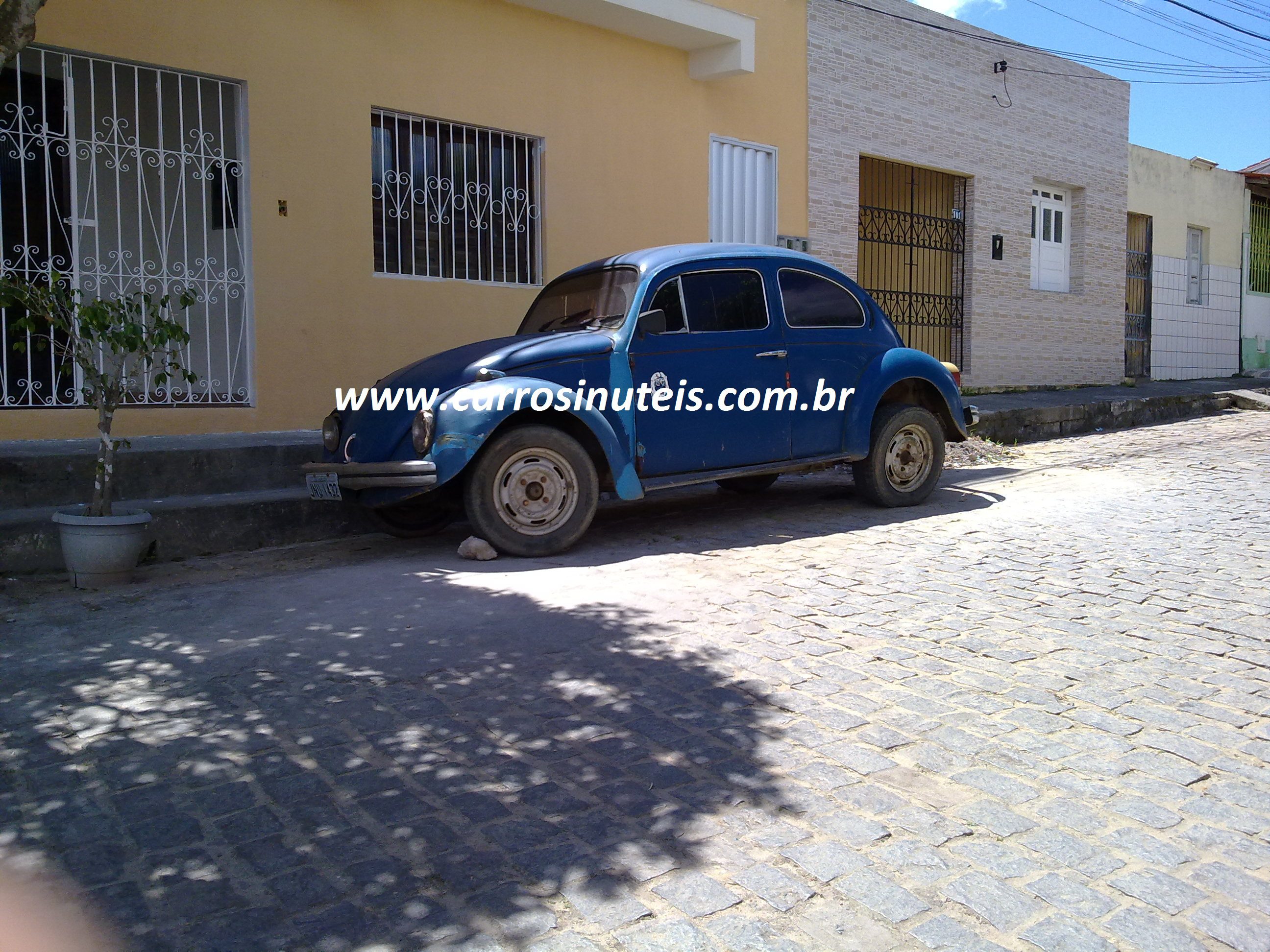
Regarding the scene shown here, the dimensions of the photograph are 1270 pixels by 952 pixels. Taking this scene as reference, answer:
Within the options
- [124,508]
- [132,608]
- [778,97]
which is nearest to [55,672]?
[132,608]

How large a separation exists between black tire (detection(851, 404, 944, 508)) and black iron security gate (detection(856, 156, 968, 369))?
6889 millimetres

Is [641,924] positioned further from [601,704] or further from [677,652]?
[677,652]

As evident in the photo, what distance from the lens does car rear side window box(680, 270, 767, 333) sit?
7.01m

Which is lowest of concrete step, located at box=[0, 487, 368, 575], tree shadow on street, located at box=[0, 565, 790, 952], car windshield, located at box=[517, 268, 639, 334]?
tree shadow on street, located at box=[0, 565, 790, 952]

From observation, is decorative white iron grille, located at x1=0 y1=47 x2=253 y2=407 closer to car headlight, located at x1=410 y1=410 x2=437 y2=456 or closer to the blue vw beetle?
the blue vw beetle

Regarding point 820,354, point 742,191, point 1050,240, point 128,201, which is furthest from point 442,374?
point 1050,240

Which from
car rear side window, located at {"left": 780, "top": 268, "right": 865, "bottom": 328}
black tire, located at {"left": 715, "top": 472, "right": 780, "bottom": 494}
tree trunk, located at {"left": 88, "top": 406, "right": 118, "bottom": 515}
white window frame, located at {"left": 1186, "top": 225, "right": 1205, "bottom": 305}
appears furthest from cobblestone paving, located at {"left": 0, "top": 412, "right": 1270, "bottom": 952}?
white window frame, located at {"left": 1186, "top": 225, "right": 1205, "bottom": 305}

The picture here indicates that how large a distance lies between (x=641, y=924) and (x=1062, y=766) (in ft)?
5.19

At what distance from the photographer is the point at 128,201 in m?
8.59

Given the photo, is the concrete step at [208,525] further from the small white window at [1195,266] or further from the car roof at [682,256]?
the small white window at [1195,266]

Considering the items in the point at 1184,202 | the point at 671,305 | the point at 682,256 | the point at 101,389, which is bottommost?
the point at 101,389

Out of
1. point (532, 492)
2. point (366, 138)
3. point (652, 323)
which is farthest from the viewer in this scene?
point (366, 138)

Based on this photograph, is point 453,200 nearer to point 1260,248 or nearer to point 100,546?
point 100,546

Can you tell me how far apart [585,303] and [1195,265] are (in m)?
17.5
